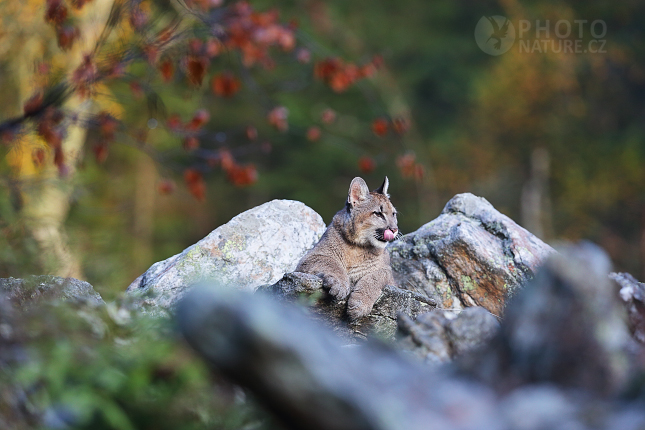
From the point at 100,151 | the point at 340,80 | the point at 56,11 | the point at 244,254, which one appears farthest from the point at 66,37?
the point at 340,80

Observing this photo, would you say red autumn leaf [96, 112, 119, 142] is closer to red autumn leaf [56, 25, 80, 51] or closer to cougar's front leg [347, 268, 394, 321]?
red autumn leaf [56, 25, 80, 51]

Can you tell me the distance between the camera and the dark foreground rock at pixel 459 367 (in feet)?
7.52

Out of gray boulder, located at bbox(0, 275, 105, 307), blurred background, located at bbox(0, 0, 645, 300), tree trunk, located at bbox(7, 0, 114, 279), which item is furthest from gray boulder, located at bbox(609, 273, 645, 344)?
blurred background, located at bbox(0, 0, 645, 300)

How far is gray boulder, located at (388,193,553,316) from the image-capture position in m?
6.32

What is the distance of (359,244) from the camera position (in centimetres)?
653

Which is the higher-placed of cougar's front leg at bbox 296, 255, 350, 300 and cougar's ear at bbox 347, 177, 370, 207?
cougar's ear at bbox 347, 177, 370, 207

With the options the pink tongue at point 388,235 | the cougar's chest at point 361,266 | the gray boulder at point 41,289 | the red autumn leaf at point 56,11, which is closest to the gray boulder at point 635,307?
the pink tongue at point 388,235

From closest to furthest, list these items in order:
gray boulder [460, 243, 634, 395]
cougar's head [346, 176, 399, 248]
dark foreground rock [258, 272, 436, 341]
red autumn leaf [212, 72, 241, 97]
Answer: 1. gray boulder [460, 243, 634, 395]
2. dark foreground rock [258, 272, 436, 341]
3. cougar's head [346, 176, 399, 248]
4. red autumn leaf [212, 72, 241, 97]

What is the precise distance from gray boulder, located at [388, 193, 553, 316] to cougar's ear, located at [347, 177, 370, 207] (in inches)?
27.7

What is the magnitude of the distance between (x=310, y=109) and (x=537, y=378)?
26187mm

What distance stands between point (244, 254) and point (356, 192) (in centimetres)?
125

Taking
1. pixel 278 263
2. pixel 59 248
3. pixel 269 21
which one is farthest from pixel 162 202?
pixel 278 263

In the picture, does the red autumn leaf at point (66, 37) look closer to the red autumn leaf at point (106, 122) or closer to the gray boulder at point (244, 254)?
the red autumn leaf at point (106, 122)

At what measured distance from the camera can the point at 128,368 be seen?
9.59ft
